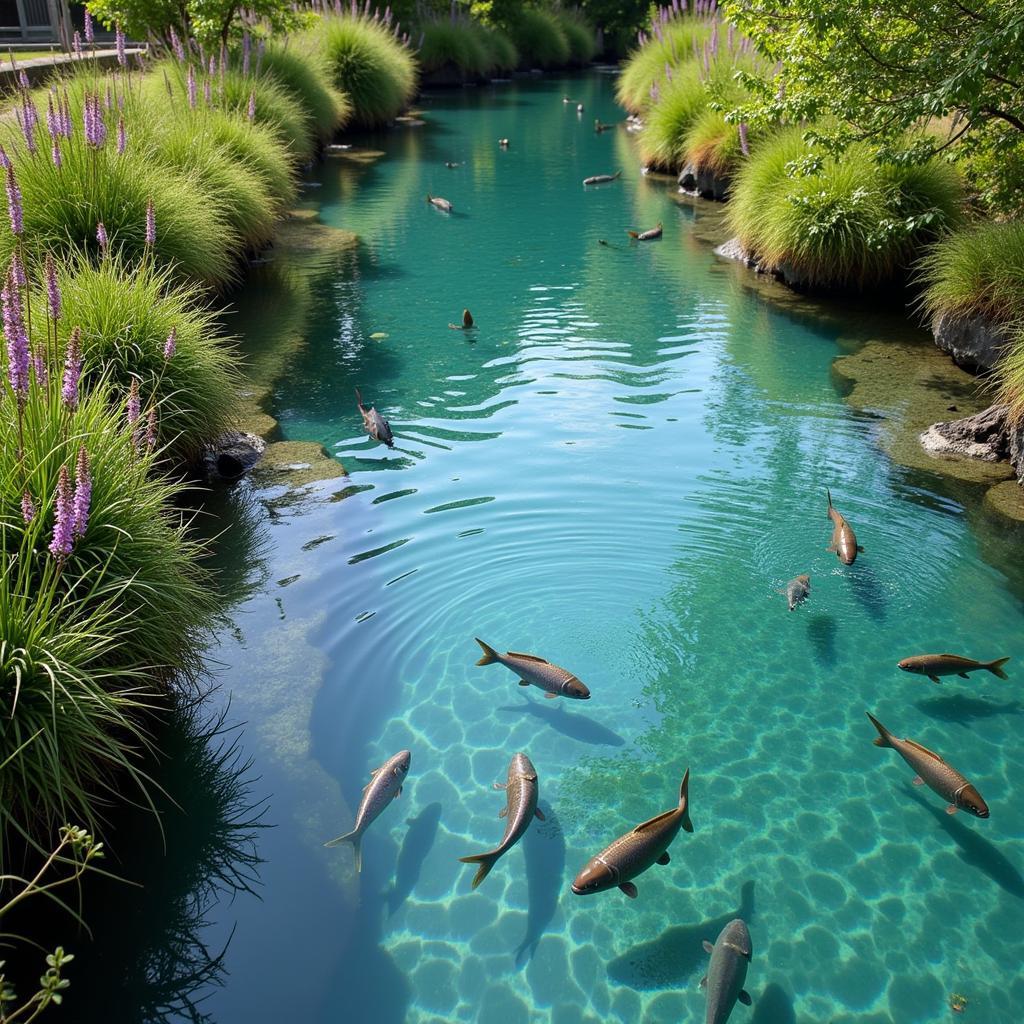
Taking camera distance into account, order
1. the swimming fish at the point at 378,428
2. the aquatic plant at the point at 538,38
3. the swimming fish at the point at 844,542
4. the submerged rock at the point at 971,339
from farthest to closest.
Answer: the aquatic plant at the point at 538,38, the submerged rock at the point at 971,339, the swimming fish at the point at 378,428, the swimming fish at the point at 844,542

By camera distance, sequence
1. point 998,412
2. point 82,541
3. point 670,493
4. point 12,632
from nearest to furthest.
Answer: point 12,632
point 82,541
point 670,493
point 998,412

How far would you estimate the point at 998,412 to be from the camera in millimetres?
8070

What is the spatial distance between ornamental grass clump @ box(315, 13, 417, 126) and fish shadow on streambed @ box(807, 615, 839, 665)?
2154 centimetres

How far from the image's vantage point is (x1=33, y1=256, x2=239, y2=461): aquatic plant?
21.6ft

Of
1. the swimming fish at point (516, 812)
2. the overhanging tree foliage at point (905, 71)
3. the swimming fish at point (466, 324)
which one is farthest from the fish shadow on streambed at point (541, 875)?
the swimming fish at point (466, 324)

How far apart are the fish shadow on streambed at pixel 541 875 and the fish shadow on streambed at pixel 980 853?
194 centimetres

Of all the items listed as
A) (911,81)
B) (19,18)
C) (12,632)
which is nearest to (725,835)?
(12,632)

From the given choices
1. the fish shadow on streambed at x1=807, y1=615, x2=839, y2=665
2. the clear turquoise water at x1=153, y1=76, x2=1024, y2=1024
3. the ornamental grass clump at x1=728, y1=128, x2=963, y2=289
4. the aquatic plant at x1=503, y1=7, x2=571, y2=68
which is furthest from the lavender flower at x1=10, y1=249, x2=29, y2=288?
the aquatic plant at x1=503, y1=7, x2=571, y2=68

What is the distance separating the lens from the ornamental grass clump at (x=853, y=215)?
11297 millimetres

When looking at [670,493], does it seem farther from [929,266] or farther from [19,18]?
[19,18]

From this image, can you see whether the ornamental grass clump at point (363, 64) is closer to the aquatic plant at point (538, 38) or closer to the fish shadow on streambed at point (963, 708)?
the aquatic plant at point (538, 38)

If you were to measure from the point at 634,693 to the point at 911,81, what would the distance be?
25.5ft

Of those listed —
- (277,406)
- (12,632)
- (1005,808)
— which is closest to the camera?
(12,632)

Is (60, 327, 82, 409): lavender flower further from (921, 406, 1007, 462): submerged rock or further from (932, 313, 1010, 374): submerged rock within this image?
(932, 313, 1010, 374): submerged rock
